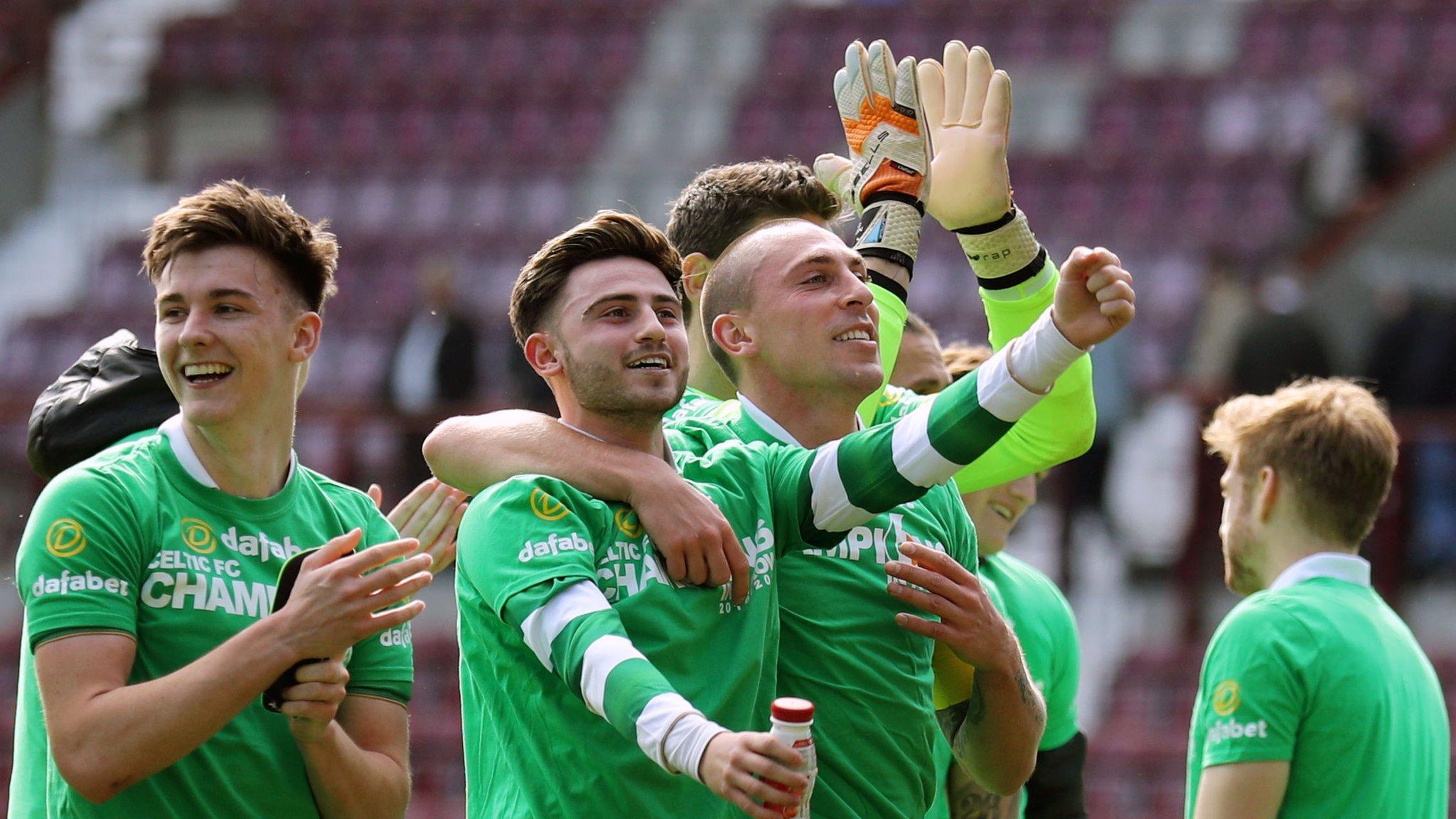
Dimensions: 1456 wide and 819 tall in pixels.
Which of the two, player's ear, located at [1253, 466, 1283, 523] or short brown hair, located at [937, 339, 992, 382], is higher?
short brown hair, located at [937, 339, 992, 382]

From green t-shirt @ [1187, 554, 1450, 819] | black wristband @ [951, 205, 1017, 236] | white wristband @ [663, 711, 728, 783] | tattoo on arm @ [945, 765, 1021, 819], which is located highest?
Answer: black wristband @ [951, 205, 1017, 236]

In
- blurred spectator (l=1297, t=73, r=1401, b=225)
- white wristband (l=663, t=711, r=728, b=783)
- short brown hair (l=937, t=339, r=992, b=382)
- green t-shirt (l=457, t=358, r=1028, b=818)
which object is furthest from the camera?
blurred spectator (l=1297, t=73, r=1401, b=225)

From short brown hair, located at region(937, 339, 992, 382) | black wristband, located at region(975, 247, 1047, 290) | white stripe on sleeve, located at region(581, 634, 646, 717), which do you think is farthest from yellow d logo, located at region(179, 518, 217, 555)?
short brown hair, located at region(937, 339, 992, 382)

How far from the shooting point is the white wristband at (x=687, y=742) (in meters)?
2.58

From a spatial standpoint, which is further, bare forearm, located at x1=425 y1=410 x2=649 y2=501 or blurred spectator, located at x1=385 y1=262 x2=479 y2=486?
blurred spectator, located at x1=385 y1=262 x2=479 y2=486

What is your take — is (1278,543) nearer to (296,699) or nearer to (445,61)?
(296,699)

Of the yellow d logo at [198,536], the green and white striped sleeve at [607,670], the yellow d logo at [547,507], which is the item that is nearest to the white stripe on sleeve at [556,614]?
the green and white striped sleeve at [607,670]

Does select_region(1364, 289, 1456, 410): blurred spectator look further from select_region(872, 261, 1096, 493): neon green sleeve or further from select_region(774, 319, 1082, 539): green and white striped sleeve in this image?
select_region(774, 319, 1082, 539): green and white striped sleeve

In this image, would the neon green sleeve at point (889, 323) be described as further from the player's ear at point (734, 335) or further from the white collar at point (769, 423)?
the player's ear at point (734, 335)

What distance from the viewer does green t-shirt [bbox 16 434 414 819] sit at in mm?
3053

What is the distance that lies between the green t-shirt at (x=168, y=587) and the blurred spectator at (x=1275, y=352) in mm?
7938

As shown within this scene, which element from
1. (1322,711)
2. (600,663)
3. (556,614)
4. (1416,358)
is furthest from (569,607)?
(1416,358)

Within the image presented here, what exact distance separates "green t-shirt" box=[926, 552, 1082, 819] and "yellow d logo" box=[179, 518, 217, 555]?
78.4 inches

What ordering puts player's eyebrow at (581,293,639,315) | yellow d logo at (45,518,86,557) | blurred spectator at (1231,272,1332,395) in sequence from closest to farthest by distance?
yellow d logo at (45,518,86,557) → player's eyebrow at (581,293,639,315) → blurred spectator at (1231,272,1332,395)
